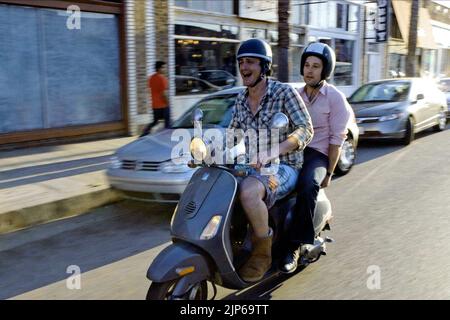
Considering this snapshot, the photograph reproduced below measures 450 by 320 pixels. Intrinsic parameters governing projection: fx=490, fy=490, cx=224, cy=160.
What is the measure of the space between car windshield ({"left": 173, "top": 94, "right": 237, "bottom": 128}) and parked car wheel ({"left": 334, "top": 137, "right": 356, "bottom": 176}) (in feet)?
7.09

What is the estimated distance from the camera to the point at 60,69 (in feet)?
33.3

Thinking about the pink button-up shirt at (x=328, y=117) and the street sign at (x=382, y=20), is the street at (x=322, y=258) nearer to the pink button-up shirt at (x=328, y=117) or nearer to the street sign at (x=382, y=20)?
the pink button-up shirt at (x=328, y=117)

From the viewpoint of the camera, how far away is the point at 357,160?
921 cm

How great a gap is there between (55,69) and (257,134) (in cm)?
761

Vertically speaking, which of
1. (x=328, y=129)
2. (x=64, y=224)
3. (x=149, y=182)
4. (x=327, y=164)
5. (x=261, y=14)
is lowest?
(x=64, y=224)

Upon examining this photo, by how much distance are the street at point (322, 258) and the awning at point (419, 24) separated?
20.1m

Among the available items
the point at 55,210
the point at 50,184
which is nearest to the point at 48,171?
the point at 50,184

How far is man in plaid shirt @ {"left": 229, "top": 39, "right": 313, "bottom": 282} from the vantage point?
10.9 ft

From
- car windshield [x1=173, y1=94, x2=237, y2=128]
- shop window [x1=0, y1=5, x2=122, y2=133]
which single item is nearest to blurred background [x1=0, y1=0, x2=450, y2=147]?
shop window [x1=0, y1=5, x2=122, y2=133]

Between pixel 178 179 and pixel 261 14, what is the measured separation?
10897 mm

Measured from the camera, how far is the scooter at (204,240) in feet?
9.96

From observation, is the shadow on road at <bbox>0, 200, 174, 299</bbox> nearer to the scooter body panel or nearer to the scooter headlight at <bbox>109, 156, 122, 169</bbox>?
the scooter headlight at <bbox>109, 156, 122, 169</bbox>
